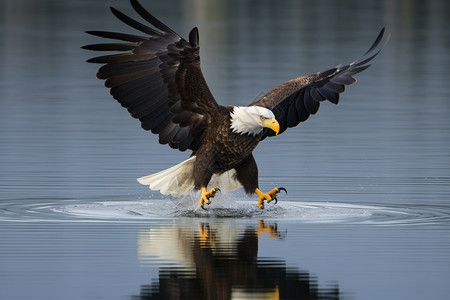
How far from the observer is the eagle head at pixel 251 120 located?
32.4 feet

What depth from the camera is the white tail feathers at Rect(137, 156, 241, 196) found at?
1019 centimetres

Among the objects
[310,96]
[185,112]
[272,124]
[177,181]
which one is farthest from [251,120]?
[310,96]

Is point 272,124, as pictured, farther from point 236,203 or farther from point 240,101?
point 240,101

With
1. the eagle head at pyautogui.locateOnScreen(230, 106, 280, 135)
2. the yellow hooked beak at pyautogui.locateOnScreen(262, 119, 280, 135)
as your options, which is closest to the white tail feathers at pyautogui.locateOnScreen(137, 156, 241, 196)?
the eagle head at pyautogui.locateOnScreen(230, 106, 280, 135)

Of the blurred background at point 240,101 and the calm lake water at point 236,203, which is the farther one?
the blurred background at point 240,101

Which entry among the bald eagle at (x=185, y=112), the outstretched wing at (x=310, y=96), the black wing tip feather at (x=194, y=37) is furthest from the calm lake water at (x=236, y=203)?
the black wing tip feather at (x=194, y=37)

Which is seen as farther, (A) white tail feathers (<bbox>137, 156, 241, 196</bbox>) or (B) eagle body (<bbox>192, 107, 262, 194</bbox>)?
(A) white tail feathers (<bbox>137, 156, 241, 196</bbox>)

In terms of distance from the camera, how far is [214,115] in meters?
10.2

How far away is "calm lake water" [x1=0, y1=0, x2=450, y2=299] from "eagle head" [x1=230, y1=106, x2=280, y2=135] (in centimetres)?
62

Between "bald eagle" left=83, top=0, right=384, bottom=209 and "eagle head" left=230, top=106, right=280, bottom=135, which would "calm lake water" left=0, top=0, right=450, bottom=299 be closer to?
"bald eagle" left=83, top=0, right=384, bottom=209

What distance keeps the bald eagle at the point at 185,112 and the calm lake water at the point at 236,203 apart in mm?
183

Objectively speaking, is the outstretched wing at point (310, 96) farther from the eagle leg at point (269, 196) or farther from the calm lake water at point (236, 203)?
the eagle leg at point (269, 196)

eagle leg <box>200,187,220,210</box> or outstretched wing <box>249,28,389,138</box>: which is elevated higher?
outstretched wing <box>249,28,389,138</box>

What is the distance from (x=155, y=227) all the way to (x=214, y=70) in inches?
505
